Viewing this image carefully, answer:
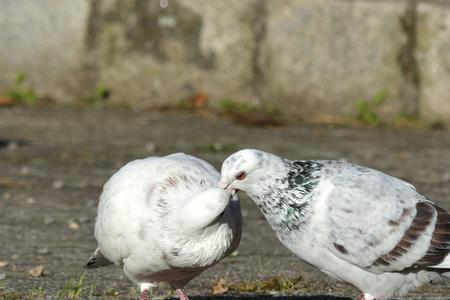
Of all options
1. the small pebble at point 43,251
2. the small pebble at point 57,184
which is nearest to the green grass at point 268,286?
the small pebble at point 43,251

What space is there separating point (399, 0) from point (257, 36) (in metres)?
1.38

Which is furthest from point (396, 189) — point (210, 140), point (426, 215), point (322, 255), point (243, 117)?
point (243, 117)

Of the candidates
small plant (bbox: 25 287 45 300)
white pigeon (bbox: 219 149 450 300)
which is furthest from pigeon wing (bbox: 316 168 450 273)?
small plant (bbox: 25 287 45 300)

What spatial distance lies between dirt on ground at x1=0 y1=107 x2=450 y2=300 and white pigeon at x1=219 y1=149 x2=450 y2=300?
719 mm

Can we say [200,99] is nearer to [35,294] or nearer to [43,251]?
[43,251]

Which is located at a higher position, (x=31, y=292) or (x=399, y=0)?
(x=399, y=0)

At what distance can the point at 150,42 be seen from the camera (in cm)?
1077

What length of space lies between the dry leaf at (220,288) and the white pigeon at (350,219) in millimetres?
909

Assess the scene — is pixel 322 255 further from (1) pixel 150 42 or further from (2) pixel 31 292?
(1) pixel 150 42

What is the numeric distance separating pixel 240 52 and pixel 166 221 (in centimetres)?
594

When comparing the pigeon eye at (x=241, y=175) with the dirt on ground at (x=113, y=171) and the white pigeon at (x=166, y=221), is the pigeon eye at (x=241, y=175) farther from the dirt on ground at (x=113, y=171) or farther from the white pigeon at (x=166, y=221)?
the dirt on ground at (x=113, y=171)

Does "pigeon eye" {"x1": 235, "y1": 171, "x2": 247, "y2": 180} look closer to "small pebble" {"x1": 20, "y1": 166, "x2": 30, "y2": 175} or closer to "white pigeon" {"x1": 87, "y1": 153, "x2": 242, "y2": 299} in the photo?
"white pigeon" {"x1": 87, "y1": 153, "x2": 242, "y2": 299}

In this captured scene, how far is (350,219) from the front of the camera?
15.6ft

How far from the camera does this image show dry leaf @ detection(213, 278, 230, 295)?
562cm
